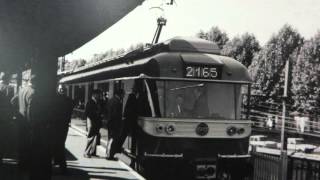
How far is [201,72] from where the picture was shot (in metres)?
12.4

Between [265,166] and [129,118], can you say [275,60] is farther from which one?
[129,118]

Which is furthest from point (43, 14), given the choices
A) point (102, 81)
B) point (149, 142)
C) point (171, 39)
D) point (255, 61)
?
point (255, 61)

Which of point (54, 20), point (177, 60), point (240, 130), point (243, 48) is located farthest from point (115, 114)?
point (243, 48)

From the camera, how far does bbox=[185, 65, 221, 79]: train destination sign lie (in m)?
12.3

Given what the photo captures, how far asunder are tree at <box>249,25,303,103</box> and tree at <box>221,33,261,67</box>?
614 cm

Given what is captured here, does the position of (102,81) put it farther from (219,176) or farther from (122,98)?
(219,176)

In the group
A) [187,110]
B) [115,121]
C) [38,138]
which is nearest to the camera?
[38,138]

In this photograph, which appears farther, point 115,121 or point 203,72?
point 115,121

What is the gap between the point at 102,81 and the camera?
55.5 feet

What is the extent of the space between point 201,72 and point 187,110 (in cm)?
92

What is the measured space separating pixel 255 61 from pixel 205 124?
46.9m

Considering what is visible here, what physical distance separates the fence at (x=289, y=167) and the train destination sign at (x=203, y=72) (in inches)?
96.6

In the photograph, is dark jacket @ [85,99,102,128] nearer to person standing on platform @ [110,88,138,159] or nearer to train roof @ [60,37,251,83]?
person standing on platform @ [110,88,138,159]

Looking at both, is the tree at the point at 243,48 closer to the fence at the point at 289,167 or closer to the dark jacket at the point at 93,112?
the fence at the point at 289,167
